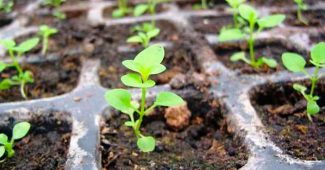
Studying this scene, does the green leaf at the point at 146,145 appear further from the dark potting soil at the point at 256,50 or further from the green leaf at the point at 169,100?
the dark potting soil at the point at 256,50

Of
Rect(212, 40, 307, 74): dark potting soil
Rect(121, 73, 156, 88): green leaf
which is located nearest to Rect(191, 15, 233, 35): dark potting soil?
Rect(212, 40, 307, 74): dark potting soil

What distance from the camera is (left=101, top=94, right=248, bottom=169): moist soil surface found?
0.85 meters

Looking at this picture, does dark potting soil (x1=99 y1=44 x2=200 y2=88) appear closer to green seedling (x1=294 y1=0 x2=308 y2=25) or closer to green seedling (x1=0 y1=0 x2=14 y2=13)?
green seedling (x1=294 y1=0 x2=308 y2=25)

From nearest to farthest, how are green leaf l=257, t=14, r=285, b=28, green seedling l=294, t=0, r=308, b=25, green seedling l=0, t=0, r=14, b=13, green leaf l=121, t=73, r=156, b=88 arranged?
green leaf l=121, t=73, r=156, b=88 < green leaf l=257, t=14, r=285, b=28 < green seedling l=294, t=0, r=308, b=25 < green seedling l=0, t=0, r=14, b=13

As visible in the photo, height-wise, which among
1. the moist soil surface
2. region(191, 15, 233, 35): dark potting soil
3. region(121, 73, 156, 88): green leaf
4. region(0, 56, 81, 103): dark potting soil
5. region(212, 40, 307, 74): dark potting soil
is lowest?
the moist soil surface

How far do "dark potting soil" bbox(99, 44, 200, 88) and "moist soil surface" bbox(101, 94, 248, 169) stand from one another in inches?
6.7

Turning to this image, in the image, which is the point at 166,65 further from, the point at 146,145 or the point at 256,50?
the point at 146,145

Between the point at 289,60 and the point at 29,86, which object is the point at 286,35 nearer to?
the point at 289,60

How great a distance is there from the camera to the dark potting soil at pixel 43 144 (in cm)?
86

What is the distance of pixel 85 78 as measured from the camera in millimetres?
1149

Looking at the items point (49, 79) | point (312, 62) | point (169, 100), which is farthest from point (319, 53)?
point (49, 79)

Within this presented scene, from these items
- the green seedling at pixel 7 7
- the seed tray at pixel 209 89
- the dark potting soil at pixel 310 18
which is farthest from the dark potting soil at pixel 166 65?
the green seedling at pixel 7 7

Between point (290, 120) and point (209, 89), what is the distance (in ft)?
0.76

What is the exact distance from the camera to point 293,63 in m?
0.96
